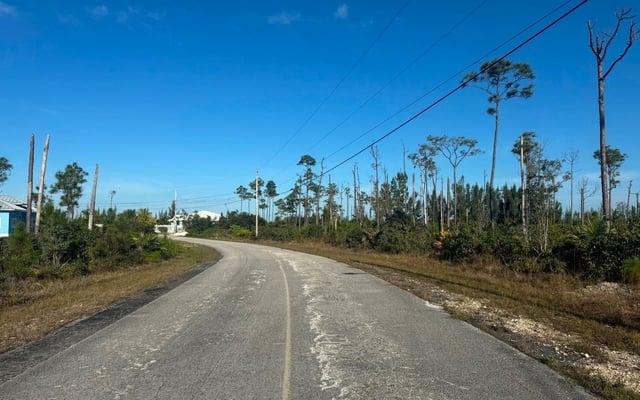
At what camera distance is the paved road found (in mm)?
4777

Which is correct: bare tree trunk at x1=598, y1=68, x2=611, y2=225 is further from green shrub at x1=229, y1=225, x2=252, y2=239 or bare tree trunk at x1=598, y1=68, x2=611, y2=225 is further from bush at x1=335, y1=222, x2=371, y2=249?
green shrub at x1=229, y1=225, x2=252, y2=239

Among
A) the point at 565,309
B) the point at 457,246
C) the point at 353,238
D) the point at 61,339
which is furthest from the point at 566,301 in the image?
the point at 353,238

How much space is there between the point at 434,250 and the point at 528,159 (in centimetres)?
913

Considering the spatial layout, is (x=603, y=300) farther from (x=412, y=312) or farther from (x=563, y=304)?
(x=412, y=312)

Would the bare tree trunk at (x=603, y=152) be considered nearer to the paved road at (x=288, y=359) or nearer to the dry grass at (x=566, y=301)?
the dry grass at (x=566, y=301)

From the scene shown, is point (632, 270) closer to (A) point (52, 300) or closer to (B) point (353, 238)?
(A) point (52, 300)

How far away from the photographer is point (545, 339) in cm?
718

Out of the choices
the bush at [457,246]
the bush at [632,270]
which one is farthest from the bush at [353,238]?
the bush at [632,270]

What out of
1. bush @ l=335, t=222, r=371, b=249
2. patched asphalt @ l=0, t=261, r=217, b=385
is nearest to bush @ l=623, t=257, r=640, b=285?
patched asphalt @ l=0, t=261, r=217, b=385

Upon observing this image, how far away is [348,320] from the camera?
8.46 meters

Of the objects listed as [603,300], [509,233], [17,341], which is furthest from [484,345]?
[509,233]

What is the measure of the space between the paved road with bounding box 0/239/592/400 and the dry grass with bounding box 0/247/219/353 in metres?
1.23

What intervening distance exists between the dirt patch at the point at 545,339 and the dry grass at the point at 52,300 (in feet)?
25.2

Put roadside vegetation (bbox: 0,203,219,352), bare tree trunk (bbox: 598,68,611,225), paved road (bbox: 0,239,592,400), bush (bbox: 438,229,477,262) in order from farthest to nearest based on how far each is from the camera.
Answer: bush (bbox: 438,229,477,262), bare tree trunk (bbox: 598,68,611,225), roadside vegetation (bbox: 0,203,219,352), paved road (bbox: 0,239,592,400)
